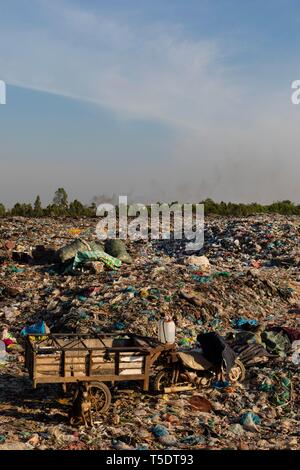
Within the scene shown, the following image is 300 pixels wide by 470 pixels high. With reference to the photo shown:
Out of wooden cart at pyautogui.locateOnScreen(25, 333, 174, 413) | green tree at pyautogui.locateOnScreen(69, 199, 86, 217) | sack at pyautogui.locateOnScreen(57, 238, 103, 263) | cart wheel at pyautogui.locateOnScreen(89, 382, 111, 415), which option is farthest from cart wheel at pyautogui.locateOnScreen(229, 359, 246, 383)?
green tree at pyautogui.locateOnScreen(69, 199, 86, 217)

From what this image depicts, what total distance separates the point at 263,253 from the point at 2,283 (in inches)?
303

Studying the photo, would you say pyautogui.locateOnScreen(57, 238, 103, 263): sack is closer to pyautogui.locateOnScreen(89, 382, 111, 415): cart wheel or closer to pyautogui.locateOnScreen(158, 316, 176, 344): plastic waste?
pyautogui.locateOnScreen(158, 316, 176, 344): plastic waste

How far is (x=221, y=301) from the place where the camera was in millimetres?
10484

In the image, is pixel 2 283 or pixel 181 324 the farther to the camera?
pixel 2 283

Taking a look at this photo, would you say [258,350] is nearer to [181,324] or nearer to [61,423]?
[181,324]

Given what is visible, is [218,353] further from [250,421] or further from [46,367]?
[46,367]

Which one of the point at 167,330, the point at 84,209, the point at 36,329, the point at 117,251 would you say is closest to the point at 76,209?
the point at 84,209

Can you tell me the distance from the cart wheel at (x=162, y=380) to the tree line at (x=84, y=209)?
17.9 m

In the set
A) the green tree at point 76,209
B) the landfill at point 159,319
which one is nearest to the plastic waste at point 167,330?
the landfill at point 159,319

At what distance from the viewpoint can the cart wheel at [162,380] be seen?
6.43 meters

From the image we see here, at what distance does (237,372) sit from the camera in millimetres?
6930

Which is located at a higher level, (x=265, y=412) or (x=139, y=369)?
(x=139, y=369)

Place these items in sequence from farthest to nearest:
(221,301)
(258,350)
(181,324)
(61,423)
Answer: (221,301) → (181,324) → (258,350) → (61,423)
